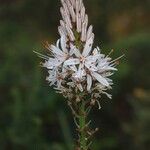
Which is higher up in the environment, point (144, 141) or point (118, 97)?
point (118, 97)

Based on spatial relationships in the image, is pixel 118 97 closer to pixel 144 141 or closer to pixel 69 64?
pixel 144 141

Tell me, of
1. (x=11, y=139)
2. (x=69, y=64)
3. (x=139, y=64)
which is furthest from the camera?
(x=139, y=64)

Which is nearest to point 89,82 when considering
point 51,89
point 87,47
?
point 87,47

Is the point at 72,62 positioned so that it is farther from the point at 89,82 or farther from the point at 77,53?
the point at 89,82

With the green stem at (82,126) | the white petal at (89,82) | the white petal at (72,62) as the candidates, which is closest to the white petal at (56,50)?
the white petal at (72,62)

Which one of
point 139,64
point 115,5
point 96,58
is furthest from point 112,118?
point 96,58

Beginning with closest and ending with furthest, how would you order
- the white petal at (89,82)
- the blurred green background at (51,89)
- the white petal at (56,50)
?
the white petal at (89,82) < the white petal at (56,50) < the blurred green background at (51,89)

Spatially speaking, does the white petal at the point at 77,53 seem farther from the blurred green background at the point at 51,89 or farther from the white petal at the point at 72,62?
the blurred green background at the point at 51,89
